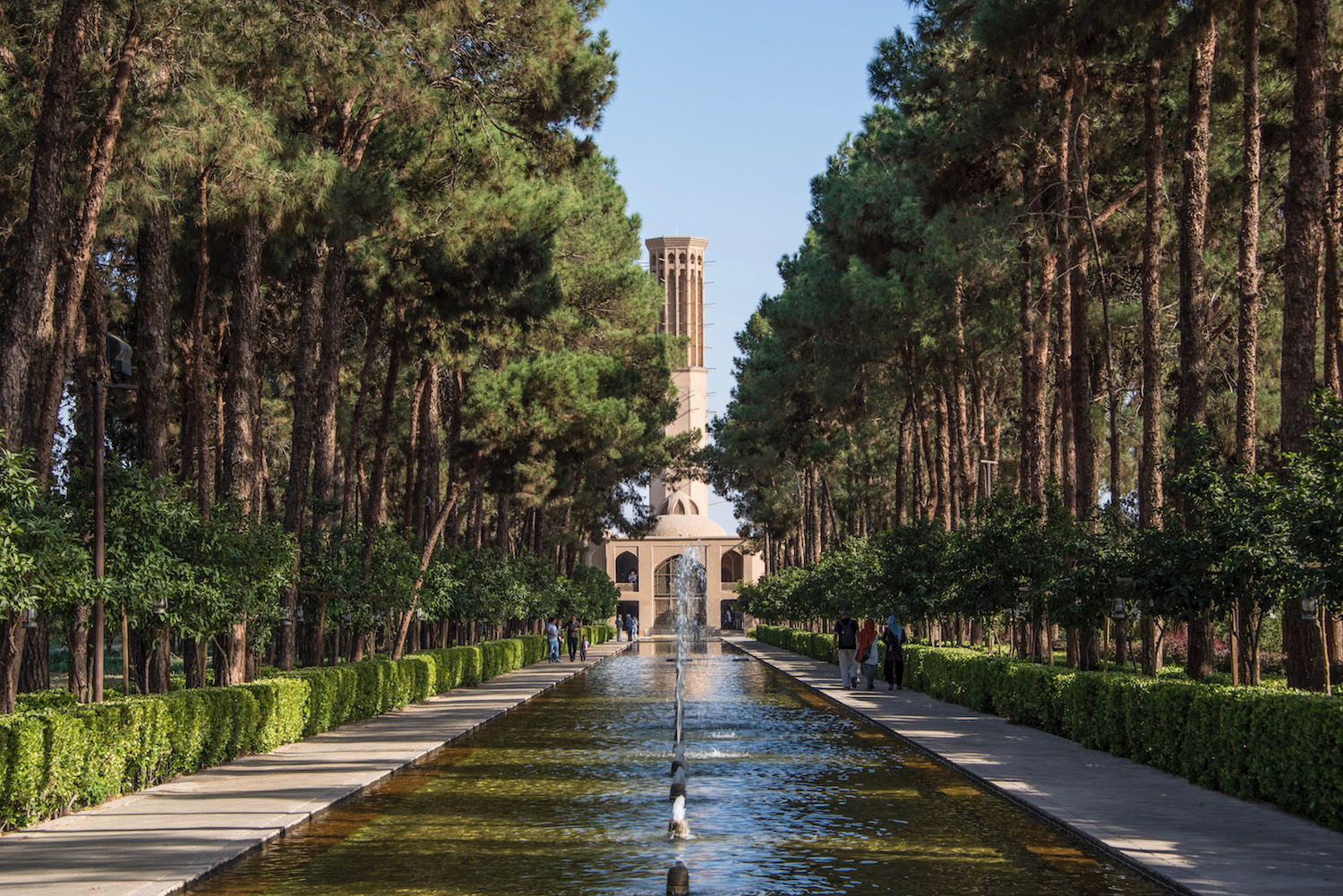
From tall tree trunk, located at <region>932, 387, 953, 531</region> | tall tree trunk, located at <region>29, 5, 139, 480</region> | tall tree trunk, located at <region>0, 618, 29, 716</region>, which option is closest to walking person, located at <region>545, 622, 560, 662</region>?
tall tree trunk, located at <region>932, 387, 953, 531</region>

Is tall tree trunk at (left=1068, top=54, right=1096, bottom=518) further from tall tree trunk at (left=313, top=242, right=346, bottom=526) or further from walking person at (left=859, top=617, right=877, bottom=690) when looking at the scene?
tall tree trunk at (left=313, top=242, right=346, bottom=526)

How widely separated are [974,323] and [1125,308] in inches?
121

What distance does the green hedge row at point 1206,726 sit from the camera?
9938 mm

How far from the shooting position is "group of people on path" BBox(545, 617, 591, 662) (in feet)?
135

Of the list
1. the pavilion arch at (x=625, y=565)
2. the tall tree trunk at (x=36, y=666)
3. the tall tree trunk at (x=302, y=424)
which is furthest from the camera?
the pavilion arch at (x=625, y=565)

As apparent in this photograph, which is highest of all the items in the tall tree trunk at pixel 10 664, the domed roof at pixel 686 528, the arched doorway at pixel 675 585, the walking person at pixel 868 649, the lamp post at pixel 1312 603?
the domed roof at pixel 686 528

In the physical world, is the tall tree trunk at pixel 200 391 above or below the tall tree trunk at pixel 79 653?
above

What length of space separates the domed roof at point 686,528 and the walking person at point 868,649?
7457 centimetres

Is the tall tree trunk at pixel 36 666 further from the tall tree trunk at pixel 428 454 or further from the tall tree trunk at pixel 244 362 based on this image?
the tall tree trunk at pixel 428 454

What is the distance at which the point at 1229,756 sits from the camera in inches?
452

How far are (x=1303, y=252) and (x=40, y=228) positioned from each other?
12187 mm

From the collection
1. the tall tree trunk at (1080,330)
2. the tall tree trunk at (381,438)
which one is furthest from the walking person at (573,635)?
the tall tree trunk at (1080,330)

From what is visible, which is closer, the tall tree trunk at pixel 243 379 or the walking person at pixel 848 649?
the tall tree trunk at pixel 243 379

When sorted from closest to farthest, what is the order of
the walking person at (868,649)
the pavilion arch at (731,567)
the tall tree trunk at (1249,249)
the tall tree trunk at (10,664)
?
the tall tree trunk at (10,664) → the tall tree trunk at (1249,249) → the walking person at (868,649) → the pavilion arch at (731,567)
